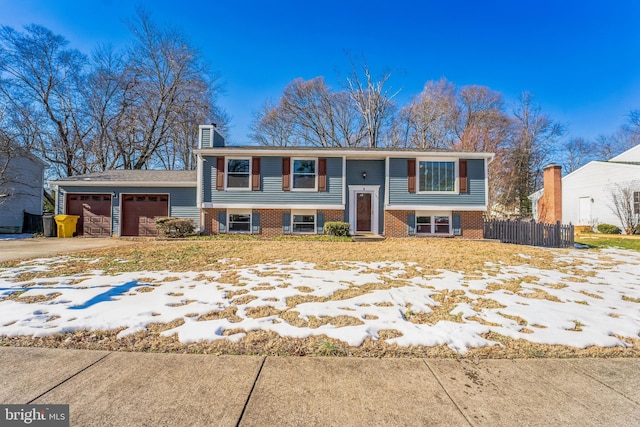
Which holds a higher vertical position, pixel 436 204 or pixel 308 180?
pixel 308 180

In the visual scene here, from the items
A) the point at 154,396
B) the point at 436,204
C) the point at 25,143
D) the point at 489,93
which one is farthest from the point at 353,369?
the point at 489,93

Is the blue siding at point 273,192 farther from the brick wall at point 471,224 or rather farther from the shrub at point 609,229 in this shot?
the shrub at point 609,229

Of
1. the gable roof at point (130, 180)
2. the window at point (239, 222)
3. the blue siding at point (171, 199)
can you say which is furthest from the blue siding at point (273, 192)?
the blue siding at point (171, 199)

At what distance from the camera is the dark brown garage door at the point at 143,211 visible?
1448 cm

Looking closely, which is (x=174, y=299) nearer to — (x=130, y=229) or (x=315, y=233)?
(x=315, y=233)

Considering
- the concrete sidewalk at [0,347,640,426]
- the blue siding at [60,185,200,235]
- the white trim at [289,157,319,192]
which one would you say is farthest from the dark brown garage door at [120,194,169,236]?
the concrete sidewalk at [0,347,640,426]

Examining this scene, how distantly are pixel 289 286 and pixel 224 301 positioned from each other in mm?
1133

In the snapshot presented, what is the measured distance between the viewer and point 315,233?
43.6ft

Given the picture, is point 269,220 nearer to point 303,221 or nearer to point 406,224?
point 303,221

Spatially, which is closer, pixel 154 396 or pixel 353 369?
pixel 154 396

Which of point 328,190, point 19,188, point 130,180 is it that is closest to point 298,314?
point 328,190

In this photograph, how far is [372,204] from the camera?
1379 centimetres

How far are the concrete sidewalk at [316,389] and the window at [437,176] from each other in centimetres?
1117

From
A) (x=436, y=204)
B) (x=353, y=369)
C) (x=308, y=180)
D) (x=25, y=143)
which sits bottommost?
(x=353, y=369)
